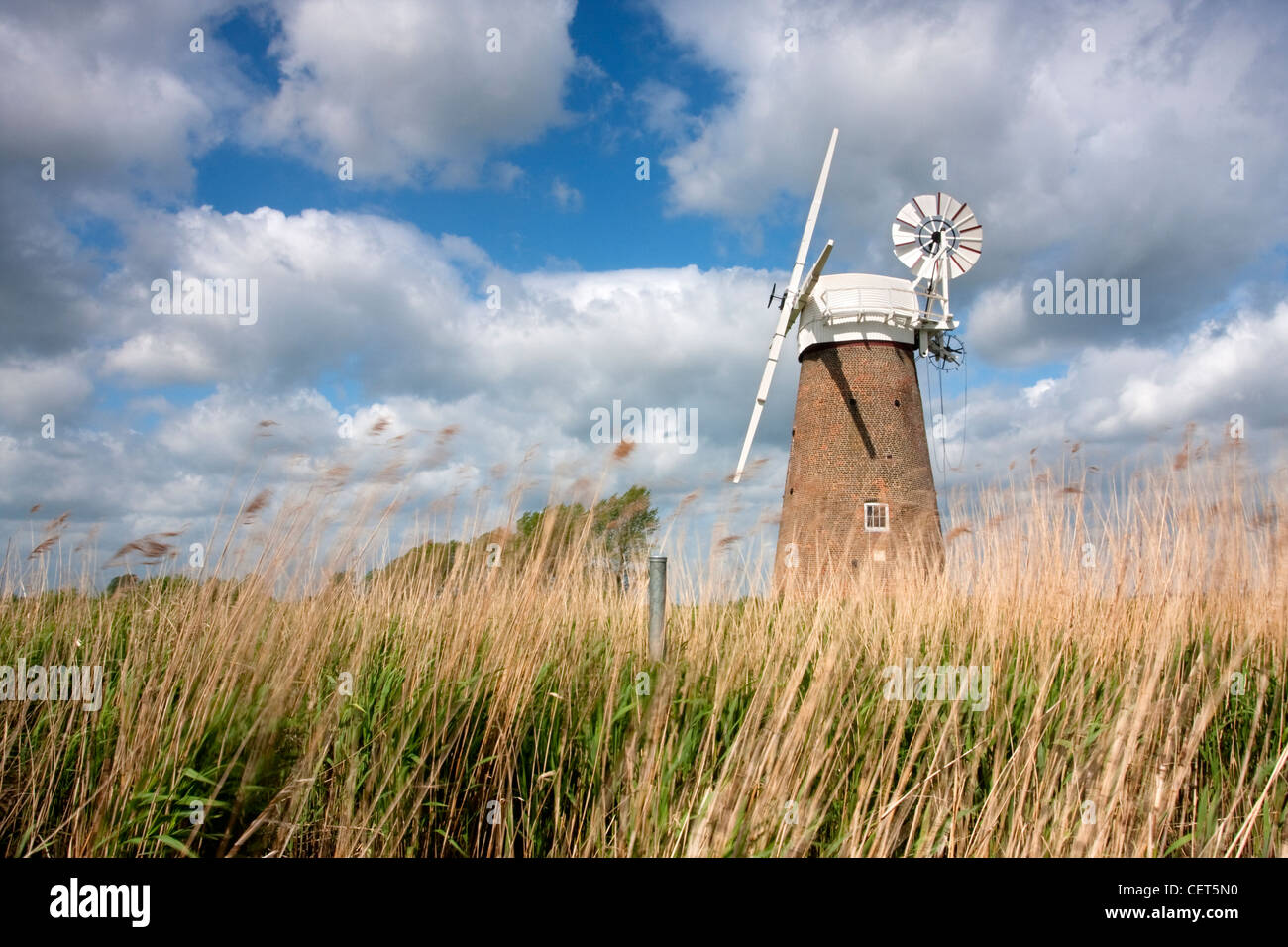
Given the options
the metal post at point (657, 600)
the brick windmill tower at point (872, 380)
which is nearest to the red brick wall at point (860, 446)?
the brick windmill tower at point (872, 380)

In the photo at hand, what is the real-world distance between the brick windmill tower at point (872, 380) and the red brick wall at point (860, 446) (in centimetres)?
2

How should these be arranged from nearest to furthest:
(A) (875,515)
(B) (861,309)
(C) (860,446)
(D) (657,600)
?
(D) (657,600) < (A) (875,515) < (C) (860,446) < (B) (861,309)

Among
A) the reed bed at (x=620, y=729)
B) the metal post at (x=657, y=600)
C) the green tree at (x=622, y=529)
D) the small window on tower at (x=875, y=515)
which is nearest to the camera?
the reed bed at (x=620, y=729)

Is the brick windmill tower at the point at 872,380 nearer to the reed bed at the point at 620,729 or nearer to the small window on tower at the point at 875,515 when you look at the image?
the small window on tower at the point at 875,515

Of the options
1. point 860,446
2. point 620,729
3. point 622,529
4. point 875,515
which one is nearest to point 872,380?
point 860,446

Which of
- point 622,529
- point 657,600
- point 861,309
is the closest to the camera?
point 657,600

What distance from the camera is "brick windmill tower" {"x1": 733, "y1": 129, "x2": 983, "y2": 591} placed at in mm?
16641

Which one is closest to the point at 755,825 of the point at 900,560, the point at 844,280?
the point at 900,560

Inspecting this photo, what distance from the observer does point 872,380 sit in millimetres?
17125

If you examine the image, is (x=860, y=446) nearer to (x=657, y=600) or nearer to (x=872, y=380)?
(x=872, y=380)

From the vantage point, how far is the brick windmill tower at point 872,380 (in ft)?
54.6

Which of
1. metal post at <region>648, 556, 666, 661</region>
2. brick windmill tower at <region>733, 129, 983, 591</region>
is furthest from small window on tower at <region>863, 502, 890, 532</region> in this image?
metal post at <region>648, 556, 666, 661</region>

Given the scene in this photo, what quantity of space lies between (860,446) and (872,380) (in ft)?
5.32
